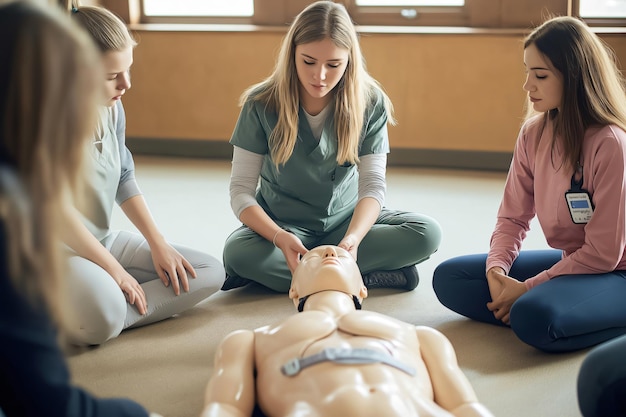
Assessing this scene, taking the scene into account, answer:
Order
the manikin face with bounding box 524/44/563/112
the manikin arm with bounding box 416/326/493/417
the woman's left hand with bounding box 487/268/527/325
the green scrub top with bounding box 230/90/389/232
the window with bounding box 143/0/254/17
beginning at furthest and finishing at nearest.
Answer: the window with bounding box 143/0/254/17
the green scrub top with bounding box 230/90/389/232
the woman's left hand with bounding box 487/268/527/325
the manikin face with bounding box 524/44/563/112
the manikin arm with bounding box 416/326/493/417

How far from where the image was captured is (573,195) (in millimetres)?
2289

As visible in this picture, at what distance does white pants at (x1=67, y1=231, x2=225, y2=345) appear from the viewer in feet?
7.43

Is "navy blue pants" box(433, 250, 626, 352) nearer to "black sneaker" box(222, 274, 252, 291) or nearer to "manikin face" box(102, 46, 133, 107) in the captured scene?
"black sneaker" box(222, 274, 252, 291)

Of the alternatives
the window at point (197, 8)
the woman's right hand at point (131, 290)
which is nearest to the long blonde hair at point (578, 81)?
the woman's right hand at point (131, 290)

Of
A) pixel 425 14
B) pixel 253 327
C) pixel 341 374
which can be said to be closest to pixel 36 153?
pixel 341 374

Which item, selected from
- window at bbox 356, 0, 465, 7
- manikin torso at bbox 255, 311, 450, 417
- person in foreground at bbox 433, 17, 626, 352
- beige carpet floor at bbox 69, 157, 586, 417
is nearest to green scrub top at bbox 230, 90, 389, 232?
beige carpet floor at bbox 69, 157, 586, 417

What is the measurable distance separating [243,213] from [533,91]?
95cm

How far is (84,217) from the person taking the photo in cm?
247

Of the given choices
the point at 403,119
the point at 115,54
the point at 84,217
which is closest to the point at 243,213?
the point at 84,217

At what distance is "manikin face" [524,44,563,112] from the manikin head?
0.68 metres

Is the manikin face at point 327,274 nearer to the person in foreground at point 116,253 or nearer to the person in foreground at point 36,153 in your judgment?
the person in foreground at point 116,253

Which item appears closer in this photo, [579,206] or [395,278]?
[579,206]

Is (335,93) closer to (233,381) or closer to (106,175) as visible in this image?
(106,175)

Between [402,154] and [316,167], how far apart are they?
214cm
